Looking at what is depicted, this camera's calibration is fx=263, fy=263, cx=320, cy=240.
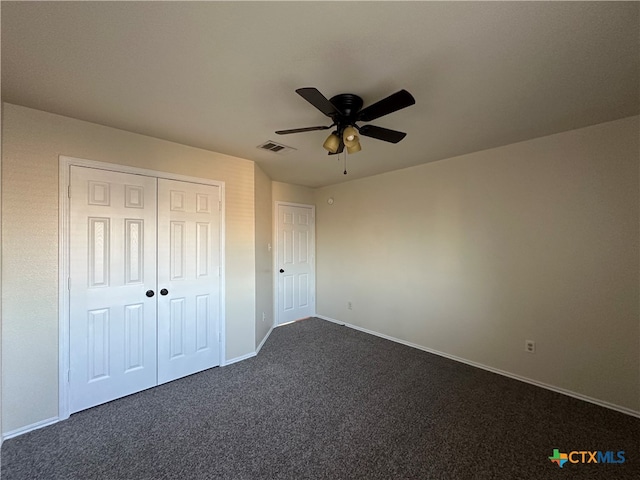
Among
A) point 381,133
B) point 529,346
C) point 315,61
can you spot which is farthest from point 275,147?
point 529,346

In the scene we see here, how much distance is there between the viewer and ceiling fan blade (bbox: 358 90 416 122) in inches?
56.9

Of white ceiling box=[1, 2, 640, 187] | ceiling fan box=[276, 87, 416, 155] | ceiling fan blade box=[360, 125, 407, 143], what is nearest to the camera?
white ceiling box=[1, 2, 640, 187]

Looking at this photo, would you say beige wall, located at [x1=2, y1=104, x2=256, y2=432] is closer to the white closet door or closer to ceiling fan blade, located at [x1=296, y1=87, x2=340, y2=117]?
the white closet door

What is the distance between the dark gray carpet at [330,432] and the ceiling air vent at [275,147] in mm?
2438

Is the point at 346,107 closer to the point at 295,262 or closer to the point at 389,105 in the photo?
the point at 389,105

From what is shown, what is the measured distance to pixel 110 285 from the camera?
7.73 ft

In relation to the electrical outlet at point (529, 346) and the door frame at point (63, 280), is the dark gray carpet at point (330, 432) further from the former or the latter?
the electrical outlet at point (529, 346)

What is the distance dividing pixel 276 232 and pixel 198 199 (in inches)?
67.8

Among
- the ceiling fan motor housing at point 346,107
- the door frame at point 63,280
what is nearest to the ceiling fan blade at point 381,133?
the ceiling fan motor housing at point 346,107

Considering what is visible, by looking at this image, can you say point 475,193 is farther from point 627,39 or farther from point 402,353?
point 402,353

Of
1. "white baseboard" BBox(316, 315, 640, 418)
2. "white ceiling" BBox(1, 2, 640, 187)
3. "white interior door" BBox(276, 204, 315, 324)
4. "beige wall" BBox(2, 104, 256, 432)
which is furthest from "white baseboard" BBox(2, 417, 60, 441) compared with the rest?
"white baseboard" BBox(316, 315, 640, 418)

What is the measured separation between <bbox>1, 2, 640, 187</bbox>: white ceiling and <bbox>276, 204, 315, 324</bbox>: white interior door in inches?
93.1

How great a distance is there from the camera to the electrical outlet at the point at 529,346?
2.64 meters

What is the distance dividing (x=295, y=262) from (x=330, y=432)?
2.99 metres
